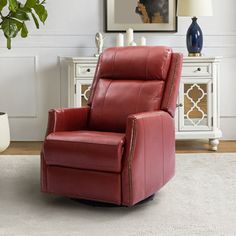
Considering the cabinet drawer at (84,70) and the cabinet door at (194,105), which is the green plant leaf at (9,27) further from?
the cabinet door at (194,105)

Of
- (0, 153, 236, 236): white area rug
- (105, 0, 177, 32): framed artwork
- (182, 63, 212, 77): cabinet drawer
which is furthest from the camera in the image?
(105, 0, 177, 32): framed artwork

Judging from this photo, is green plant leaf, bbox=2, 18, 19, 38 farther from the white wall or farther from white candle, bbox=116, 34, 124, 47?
white candle, bbox=116, 34, 124, 47

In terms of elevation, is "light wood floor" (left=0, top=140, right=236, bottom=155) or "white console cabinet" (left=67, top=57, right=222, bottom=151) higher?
"white console cabinet" (left=67, top=57, right=222, bottom=151)

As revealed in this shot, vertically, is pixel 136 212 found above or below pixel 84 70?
below

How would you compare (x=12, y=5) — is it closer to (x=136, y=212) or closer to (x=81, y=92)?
(x=81, y=92)

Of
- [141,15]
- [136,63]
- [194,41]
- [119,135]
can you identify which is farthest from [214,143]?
[119,135]

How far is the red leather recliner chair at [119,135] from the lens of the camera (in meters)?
2.46

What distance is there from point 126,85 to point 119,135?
470 millimetres

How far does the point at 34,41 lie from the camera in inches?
186

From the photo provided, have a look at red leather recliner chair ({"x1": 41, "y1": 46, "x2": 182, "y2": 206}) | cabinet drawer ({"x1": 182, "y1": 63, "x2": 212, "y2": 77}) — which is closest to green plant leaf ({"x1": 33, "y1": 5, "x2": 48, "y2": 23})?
red leather recliner chair ({"x1": 41, "y1": 46, "x2": 182, "y2": 206})

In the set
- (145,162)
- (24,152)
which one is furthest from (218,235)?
(24,152)

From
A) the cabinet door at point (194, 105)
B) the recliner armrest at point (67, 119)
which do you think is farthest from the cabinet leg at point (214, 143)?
the recliner armrest at point (67, 119)

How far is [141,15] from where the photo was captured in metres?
4.64

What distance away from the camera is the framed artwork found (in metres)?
4.62
